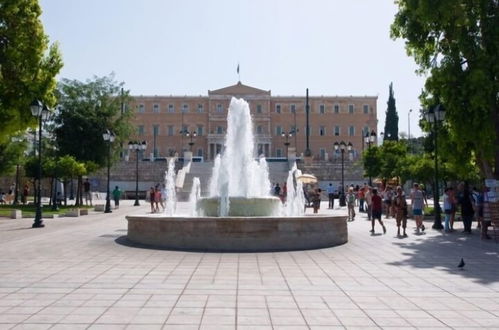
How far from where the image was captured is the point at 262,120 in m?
83.4

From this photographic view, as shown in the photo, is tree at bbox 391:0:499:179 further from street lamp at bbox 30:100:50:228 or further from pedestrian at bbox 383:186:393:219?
street lamp at bbox 30:100:50:228

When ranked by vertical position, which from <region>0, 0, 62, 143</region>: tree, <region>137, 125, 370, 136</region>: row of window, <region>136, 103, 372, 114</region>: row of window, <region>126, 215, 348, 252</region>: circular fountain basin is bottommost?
<region>126, 215, 348, 252</region>: circular fountain basin

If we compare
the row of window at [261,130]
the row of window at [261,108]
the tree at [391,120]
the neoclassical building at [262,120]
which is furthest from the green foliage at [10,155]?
the tree at [391,120]

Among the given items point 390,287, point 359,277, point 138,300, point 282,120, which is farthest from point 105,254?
point 282,120

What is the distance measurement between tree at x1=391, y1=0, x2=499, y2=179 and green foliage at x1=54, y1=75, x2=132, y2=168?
20913 mm

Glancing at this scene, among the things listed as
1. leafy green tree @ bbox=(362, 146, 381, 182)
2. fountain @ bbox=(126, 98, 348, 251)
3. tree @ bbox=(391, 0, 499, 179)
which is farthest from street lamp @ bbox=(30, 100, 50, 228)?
leafy green tree @ bbox=(362, 146, 381, 182)

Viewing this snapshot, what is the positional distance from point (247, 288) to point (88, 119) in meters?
27.0

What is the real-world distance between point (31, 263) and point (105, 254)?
1579mm

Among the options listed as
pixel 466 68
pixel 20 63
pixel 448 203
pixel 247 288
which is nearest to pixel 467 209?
pixel 448 203

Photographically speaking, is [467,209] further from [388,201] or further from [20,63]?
[20,63]

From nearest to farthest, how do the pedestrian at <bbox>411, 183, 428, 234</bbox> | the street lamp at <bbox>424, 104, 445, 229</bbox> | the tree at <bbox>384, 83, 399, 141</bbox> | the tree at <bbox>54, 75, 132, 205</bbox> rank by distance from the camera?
the pedestrian at <bbox>411, 183, 428, 234</bbox> < the street lamp at <bbox>424, 104, 445, 229</bbox> < the tree at <bbox>54, 75, 132, 205</bbox> < the tree at <bbox>384, 83, 399, 141</bbox>

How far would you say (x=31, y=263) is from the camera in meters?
9.10

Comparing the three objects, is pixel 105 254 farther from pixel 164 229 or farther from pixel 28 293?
pixel 28 293

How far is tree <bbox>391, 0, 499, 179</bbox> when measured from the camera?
15570 millimetres
